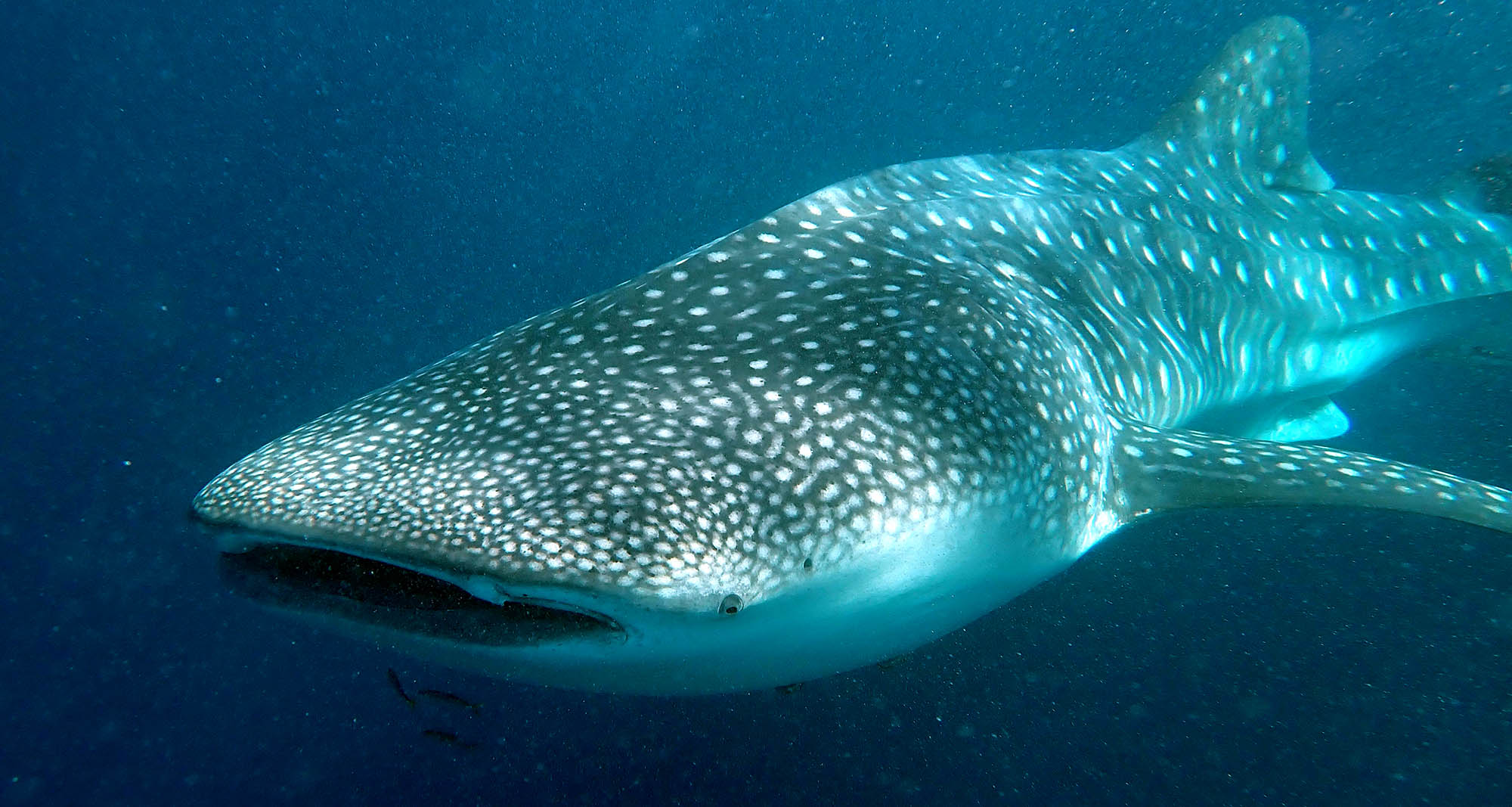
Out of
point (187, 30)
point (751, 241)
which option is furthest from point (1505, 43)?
point (187, 30)

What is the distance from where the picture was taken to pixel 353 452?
2164 mm

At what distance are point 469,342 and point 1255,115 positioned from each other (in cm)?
1341

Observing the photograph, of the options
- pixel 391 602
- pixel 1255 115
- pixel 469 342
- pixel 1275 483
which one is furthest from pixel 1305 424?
pixel 469 342

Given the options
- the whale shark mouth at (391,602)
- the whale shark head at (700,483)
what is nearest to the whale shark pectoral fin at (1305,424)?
the whale shark head at (700,483)

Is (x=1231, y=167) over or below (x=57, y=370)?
over

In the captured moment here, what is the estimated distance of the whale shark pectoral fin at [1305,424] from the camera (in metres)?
6.41

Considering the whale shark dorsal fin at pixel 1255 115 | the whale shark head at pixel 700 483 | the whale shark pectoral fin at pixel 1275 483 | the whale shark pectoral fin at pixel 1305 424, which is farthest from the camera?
the whale shark pectoral fin at pixel 1305 424

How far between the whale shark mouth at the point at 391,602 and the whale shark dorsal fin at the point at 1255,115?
628cm

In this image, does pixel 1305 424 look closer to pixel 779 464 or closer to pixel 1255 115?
pixel 1255 115

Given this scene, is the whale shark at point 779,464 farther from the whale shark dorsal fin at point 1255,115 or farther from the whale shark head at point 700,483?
the whale shark dorsal fin at point 1255,115

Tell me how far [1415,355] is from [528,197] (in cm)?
1810

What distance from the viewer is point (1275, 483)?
3176 millimetres

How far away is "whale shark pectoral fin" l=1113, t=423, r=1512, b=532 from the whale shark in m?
0.02

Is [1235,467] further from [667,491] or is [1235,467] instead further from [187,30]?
[187,30]
